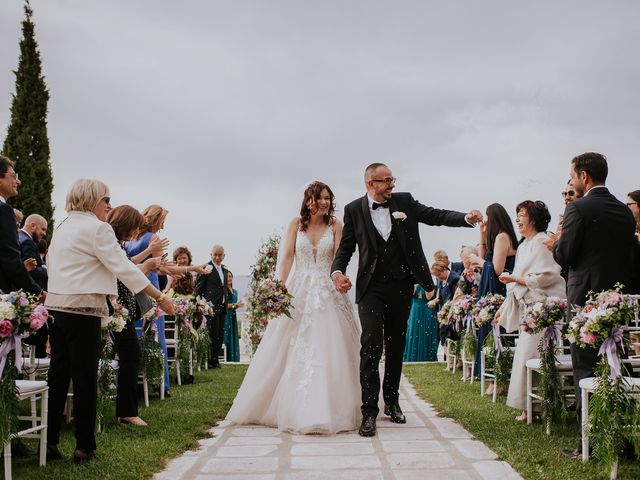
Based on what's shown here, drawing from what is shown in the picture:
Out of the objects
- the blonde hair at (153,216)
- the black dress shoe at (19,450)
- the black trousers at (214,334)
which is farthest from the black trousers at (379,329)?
the black trousers at (214,334)

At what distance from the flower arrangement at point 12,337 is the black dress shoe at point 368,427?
2.70 meters

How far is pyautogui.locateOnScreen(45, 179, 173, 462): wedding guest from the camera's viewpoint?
4695 millimetres

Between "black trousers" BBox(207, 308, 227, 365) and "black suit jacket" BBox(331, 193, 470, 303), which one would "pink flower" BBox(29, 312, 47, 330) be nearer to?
"black suit jacket" BBox(331, 193, 470, 303)

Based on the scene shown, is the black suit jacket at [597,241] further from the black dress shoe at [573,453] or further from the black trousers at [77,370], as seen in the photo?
the black trousers at [77,370]

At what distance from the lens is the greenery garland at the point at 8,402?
13.0ft

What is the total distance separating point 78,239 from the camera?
15.5 feet

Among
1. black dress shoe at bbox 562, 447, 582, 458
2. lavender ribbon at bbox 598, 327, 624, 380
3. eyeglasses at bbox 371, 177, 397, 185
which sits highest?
eyeglasses at bbox 371, 177, 397, 185

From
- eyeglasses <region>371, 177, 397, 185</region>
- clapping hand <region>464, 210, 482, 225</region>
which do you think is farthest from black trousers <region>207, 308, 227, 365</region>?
clapping hand <region>464, 210, 482, 225</region>

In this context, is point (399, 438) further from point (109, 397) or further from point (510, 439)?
point (109, 397)

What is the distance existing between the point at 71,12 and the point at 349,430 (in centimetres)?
562

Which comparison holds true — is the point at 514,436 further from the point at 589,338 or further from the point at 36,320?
the point at 36,320

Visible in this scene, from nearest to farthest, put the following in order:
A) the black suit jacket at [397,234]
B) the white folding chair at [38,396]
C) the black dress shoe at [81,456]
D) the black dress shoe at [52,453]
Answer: the white folding chair at [38,396] → the black dress shoe at [81,456] → the black dress shoe at [52,453] → the black suit jacket at [397,234]

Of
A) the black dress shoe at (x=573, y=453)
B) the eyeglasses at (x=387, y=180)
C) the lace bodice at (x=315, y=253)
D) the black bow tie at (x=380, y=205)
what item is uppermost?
the eyeglasses at (x=387, y=180)

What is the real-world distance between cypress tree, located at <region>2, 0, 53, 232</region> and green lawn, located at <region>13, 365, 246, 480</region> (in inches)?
626
